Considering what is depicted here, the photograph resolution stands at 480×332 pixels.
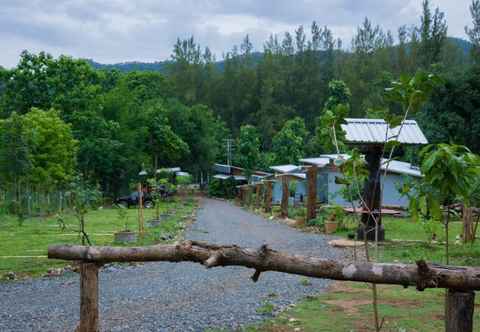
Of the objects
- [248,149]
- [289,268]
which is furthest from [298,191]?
[289,268]

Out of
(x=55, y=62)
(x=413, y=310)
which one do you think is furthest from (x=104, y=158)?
(x=413, y=310)

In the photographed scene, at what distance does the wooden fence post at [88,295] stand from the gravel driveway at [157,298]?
2441 millimetres

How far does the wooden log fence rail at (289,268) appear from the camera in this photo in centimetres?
367

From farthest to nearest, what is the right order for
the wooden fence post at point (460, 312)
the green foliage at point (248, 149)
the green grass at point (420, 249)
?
the green foliage at point (248, 149) < the green grass at point (420, 249) < the wooden fence post at point (460, 312)

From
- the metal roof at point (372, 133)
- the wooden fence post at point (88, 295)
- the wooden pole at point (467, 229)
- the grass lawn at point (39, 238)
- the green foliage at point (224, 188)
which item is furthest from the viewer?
the green foliage at point (224, 188)

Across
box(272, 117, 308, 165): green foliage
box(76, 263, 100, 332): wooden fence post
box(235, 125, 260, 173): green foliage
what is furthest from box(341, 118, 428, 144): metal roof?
box(235, 125, 260, 173): green foliage

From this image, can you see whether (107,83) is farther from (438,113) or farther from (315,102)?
(438,113)

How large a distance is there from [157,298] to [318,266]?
18.2 ft

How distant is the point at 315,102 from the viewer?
6756cm

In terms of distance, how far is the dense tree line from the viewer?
37000mm

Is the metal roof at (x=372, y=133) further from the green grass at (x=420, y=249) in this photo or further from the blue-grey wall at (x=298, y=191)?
the blue-grey wall at (x=298, y=191)

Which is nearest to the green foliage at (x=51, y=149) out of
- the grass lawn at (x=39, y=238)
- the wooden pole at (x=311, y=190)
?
the grass lawn at (x=39, y=238)

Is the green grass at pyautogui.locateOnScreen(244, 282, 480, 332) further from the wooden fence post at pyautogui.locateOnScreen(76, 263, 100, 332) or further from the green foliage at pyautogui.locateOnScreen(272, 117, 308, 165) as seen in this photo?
the green foliage at pyautogui.locateOnScreen(272, 117, 308, 165)

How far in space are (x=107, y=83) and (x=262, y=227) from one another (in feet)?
134
